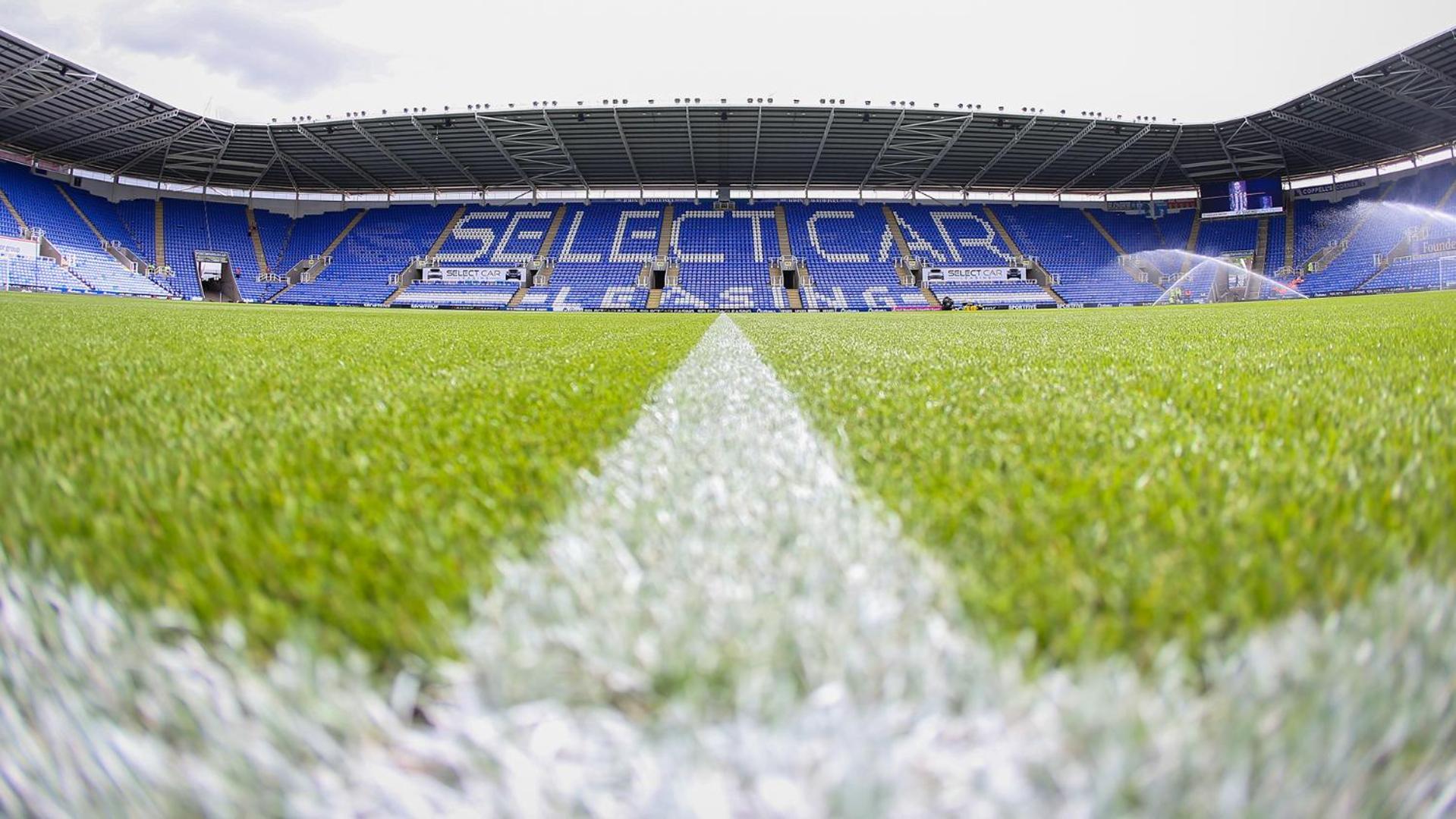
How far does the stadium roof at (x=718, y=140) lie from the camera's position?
870 inches

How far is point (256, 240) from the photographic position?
32.7 m

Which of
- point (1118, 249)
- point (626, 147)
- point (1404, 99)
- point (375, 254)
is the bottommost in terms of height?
point (1118, 249)

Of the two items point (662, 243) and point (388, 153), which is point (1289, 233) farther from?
point (388, 153)

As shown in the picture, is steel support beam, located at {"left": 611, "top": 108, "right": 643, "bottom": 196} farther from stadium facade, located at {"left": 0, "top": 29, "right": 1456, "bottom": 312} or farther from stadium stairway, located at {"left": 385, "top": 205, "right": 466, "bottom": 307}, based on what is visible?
stadium stairway, located at {"left": 385, "top": 205, "right": 466, "bottom": 307}

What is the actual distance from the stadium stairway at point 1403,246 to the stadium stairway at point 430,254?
35.1 metres

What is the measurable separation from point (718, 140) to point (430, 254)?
49.7ft

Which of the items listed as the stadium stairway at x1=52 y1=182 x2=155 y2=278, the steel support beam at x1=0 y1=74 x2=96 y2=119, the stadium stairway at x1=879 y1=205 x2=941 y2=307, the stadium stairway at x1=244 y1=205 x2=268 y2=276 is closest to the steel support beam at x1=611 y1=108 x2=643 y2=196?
the stadium stairway at x1=879 y1=205 x2=941 y2=307

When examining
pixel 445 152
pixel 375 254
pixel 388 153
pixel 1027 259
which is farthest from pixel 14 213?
pixel 1027 259

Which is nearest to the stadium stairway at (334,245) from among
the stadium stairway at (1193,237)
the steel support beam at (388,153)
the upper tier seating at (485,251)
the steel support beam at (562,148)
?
the steel support beam at (388,153)

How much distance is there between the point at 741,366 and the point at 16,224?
3337 centimetres

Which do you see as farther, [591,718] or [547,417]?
[547,417]

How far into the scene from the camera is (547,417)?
1.43 meters

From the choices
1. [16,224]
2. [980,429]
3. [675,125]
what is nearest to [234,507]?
[980,429]

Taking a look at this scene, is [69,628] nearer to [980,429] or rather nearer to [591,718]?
[591,718]
